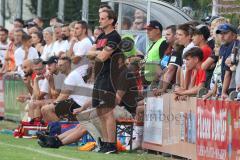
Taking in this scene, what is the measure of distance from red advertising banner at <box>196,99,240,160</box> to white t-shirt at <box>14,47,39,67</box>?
890cm

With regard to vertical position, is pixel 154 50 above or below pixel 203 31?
below

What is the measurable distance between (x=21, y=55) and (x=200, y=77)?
8723 mm

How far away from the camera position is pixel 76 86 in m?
18.7

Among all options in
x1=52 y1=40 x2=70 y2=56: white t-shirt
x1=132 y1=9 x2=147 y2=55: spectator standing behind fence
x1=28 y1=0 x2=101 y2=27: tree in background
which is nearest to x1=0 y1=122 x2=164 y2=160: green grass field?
x1=132 y1=9 x2=147 y2=55: spectator standing behind fence

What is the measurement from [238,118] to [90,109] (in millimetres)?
4702

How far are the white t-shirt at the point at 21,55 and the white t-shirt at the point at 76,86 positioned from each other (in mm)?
4076

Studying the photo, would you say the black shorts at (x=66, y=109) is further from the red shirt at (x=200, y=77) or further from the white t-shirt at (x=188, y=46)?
the red shirt at (x=200, y=77)

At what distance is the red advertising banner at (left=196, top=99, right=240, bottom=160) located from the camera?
13438 millimetres

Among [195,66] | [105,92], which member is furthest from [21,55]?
[195,66]

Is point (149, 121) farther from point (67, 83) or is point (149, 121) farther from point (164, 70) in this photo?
point (67, 83)

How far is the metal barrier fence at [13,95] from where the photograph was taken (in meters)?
23.0

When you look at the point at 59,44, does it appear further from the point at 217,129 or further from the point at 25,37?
the point at 217,129

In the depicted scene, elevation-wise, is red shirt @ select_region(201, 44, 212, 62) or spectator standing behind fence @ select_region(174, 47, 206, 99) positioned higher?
red shirt @ select_region(201, 44, 212, 62)

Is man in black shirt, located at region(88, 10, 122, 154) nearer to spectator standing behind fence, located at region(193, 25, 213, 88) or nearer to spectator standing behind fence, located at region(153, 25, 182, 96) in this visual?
spectator standing behind fence, located at region(153, 25, 182, 96)
